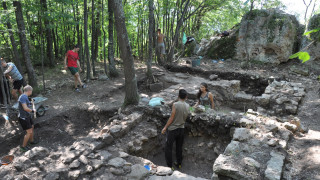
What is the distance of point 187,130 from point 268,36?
896cm

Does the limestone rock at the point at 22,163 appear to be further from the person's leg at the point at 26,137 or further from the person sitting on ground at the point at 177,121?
the person sitting on ground at the point at 177,121

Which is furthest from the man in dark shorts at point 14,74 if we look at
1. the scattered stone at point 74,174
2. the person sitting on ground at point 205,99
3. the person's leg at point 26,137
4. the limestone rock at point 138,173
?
the person sitting on ground at point 205,99

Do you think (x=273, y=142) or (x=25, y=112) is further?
(x=25, y=112)

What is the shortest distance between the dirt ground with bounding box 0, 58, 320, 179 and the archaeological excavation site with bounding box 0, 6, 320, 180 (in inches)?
0.8

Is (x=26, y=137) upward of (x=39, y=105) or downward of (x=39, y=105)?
downward

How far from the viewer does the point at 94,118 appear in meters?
6.98

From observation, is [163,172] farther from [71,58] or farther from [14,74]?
[71,58]

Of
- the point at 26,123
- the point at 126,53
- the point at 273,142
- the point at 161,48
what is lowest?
the point at 273,142

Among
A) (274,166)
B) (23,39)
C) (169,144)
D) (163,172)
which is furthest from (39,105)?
(274,166)

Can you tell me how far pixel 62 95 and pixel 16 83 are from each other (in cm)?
157

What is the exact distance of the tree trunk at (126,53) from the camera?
5492 millimetres

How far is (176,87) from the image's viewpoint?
28.5 ft

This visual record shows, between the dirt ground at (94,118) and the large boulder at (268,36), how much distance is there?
1.27m

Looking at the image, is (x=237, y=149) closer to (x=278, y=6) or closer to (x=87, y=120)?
(x=87, y=120)
